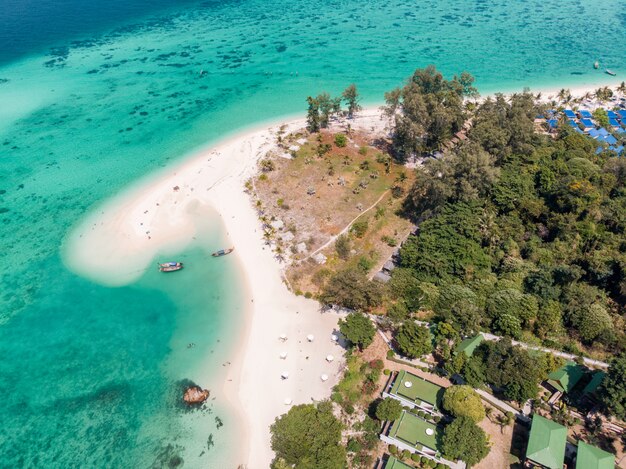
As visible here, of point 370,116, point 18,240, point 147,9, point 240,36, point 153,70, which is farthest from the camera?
point 147,9

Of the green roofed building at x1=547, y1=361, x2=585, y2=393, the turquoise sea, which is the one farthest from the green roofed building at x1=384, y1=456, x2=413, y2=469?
the green roofed building at x1=547, y1=361, x2=585, y2=393

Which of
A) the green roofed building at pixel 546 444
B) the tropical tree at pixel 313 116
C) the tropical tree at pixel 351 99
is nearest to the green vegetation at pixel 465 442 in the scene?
the green roofed building at pixel 546 444

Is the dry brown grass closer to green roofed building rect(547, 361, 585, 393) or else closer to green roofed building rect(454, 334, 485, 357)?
green roofed building rect(454, 334, 485, 357)

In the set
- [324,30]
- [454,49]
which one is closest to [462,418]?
[454,49]

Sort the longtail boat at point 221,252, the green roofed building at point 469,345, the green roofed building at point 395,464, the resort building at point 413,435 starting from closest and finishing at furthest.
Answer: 1. the green roofed building at point 395,464
2. the resort building at point 413,435
3. the green roofed building at point 469,345
4. the longtail boat at point 221,252

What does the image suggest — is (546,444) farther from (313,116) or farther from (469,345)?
(313,116)

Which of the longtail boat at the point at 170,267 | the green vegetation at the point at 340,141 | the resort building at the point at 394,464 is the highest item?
the green vegetation at the point at 340,141

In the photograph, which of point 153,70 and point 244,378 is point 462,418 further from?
point 153,70

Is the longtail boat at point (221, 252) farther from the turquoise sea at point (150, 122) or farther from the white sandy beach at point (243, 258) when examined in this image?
the white sandy beach at point (243, 258)
